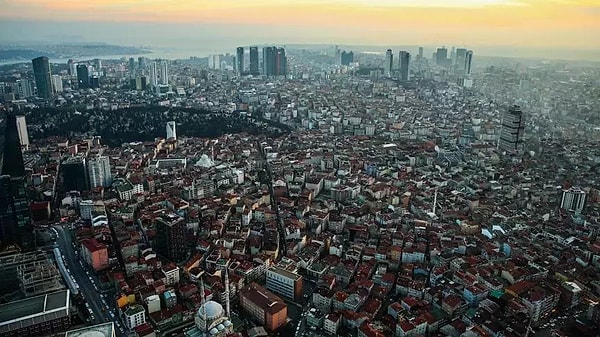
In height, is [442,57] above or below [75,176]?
above

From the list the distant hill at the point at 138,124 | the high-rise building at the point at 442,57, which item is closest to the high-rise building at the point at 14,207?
the distant hill at the point at 138,124

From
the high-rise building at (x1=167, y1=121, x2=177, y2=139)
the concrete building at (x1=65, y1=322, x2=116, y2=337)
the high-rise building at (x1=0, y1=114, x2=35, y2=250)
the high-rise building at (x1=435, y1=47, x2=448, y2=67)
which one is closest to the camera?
the concrete building at (x1=65, y1=322, x2=116, y2=337)

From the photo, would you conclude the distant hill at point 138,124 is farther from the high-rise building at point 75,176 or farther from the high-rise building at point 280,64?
the high-rise building at point 280,64

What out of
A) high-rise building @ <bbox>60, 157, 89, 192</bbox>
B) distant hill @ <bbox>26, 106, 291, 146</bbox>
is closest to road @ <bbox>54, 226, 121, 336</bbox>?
high-rise building @ <bbox>60, 157, 89, 192</bbox>

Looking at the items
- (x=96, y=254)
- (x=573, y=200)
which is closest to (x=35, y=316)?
(x=96, y=254)

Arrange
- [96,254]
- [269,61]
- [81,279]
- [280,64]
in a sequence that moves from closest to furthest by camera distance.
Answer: [81,279] < [96,254] < [269,61] < [280,64]

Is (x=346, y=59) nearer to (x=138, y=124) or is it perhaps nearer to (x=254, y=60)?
(x=254, y=60)

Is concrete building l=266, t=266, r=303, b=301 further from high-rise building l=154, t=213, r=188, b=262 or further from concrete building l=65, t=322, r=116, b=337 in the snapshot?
concrete building l=65, t=322, r=116, b=337
